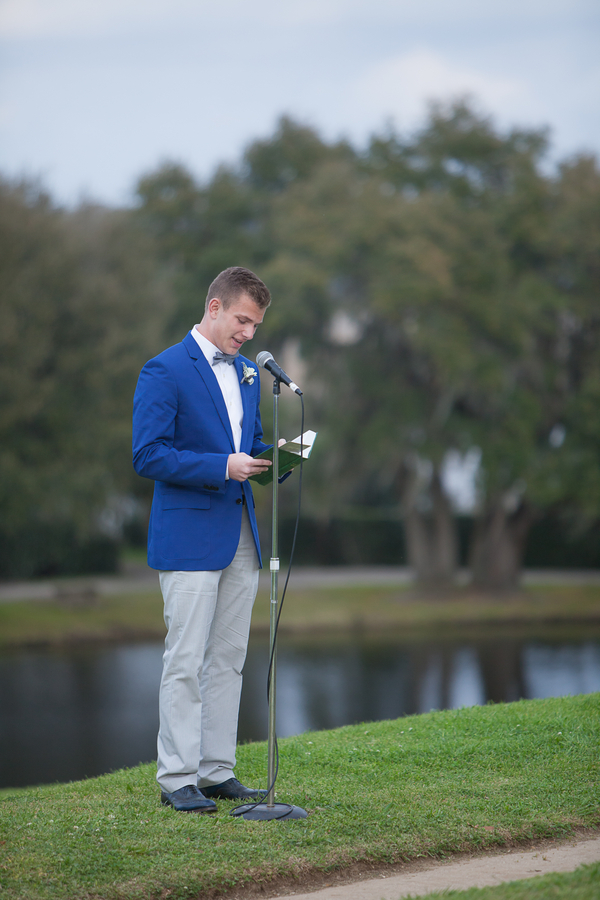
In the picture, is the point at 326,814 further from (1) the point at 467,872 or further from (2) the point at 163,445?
(2) the point at 163,445

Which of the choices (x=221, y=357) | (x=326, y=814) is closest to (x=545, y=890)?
(x=326, y=814)

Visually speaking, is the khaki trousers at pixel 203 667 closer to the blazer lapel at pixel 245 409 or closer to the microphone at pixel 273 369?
the blazer lapel at pixel 245 409

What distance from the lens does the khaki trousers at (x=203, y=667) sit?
4.05 m

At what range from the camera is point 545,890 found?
317cm

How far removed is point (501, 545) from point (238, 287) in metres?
19.6

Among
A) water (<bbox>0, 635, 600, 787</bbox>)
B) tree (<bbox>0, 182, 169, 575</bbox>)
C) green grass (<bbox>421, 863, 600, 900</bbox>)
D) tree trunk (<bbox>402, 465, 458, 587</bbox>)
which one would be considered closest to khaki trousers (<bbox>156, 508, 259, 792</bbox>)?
green grass (<bbox>421, 863, 600, 900</bbox>)

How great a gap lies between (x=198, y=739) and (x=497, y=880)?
1.35m

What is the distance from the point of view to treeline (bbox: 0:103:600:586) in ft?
63.5

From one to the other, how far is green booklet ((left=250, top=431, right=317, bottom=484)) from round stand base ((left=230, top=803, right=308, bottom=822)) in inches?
54.6

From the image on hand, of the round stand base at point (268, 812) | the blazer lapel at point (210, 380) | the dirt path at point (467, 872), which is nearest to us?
the dirt path at point (467, 872)

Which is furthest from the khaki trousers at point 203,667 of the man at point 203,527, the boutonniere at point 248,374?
the boutonniere at point 248,374

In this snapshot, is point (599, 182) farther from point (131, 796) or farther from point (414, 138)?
point (131, 796)

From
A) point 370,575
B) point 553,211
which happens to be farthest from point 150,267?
point 370,575

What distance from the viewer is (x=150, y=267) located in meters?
21.1
